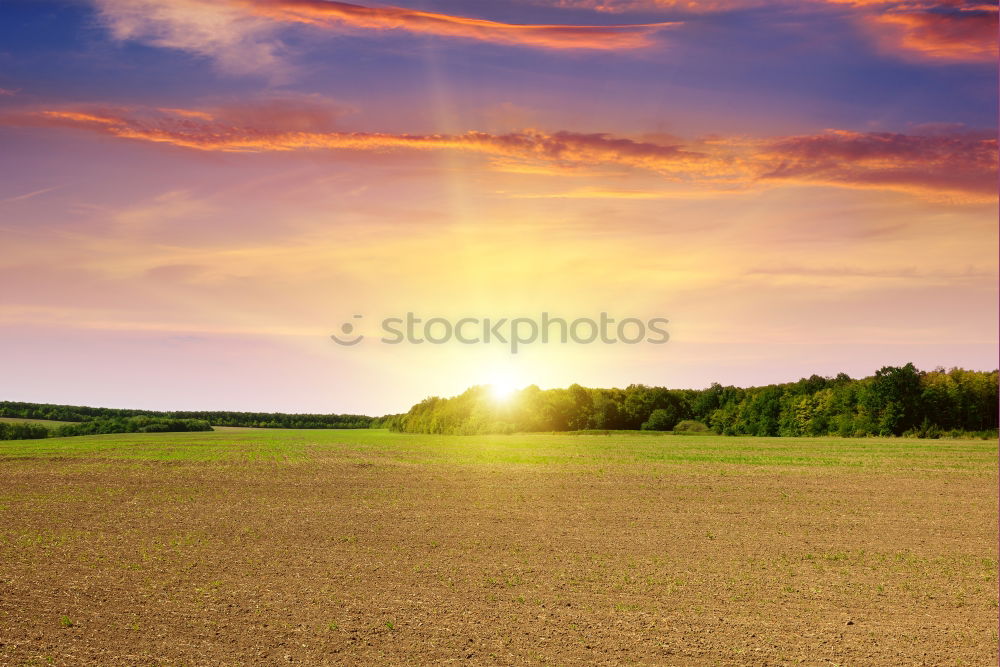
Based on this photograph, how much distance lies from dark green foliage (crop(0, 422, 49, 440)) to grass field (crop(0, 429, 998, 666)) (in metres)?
70.0

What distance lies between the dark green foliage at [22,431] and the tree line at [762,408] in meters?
49.9

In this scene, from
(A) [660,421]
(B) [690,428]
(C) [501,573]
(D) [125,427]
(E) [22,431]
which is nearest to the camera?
(C) [501,573]

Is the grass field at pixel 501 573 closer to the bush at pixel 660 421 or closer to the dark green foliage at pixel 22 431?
the dark green foliage at pixel 22 431

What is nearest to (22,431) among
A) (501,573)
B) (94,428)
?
(94,428)

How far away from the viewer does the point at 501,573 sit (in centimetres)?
1689

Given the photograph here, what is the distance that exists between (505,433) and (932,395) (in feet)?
158

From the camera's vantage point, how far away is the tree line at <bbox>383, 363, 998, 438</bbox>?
276 feet

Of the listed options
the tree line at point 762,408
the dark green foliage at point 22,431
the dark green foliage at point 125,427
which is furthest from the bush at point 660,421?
the dark green foliage at point 22,431

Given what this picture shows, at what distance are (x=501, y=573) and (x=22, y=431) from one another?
97.7 metres

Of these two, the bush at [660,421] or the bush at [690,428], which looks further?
the bush at [660,421]

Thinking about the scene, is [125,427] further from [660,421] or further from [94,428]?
[660,421]

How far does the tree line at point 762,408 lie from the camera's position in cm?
8425

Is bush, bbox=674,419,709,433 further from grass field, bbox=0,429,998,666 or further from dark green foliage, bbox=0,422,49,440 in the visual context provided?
dark green foliage, bbox=0,422,49,440

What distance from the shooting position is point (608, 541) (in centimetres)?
2053
